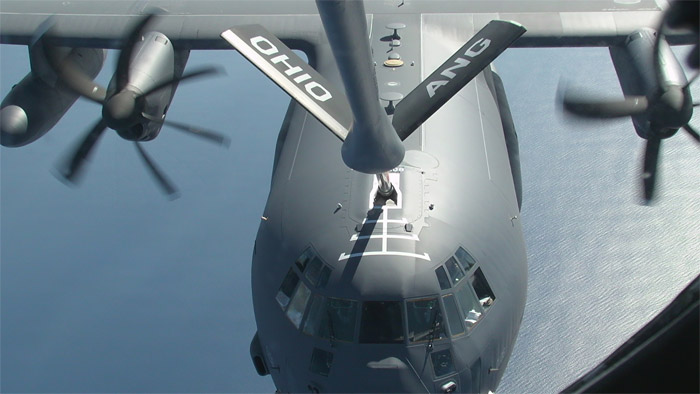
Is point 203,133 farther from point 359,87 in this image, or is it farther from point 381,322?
point 359,87

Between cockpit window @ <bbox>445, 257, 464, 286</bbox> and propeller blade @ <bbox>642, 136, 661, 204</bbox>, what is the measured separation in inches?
200

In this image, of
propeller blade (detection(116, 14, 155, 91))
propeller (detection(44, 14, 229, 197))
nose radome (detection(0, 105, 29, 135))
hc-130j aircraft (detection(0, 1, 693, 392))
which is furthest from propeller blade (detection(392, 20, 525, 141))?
nose radome (detection(0, 105, 29, 135))

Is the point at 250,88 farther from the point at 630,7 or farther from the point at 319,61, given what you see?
the point at 630,7

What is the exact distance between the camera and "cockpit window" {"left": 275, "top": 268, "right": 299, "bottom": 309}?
35.4ft

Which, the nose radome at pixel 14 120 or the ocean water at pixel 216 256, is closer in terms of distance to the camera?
the nose radome at pixel 14 120

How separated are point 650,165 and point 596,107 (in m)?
1.77

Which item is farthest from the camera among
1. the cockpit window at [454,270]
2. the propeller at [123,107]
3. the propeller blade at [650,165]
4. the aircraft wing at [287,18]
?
the aircraft wing at [287,18]

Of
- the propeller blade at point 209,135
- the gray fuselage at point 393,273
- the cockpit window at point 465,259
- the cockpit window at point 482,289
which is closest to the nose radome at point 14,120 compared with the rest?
the propeller blade at point 209,135

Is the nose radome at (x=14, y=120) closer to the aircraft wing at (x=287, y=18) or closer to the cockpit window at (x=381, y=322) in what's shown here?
the aircraft wing at (x=287, y=18)

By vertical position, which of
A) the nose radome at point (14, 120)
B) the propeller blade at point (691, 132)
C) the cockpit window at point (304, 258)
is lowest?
the cockpit window at point (304, 258)

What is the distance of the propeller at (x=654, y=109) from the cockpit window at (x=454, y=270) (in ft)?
14.3

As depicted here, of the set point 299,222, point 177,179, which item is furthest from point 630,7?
point 177,179

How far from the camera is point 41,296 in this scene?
24.2m

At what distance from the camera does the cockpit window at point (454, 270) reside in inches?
409
